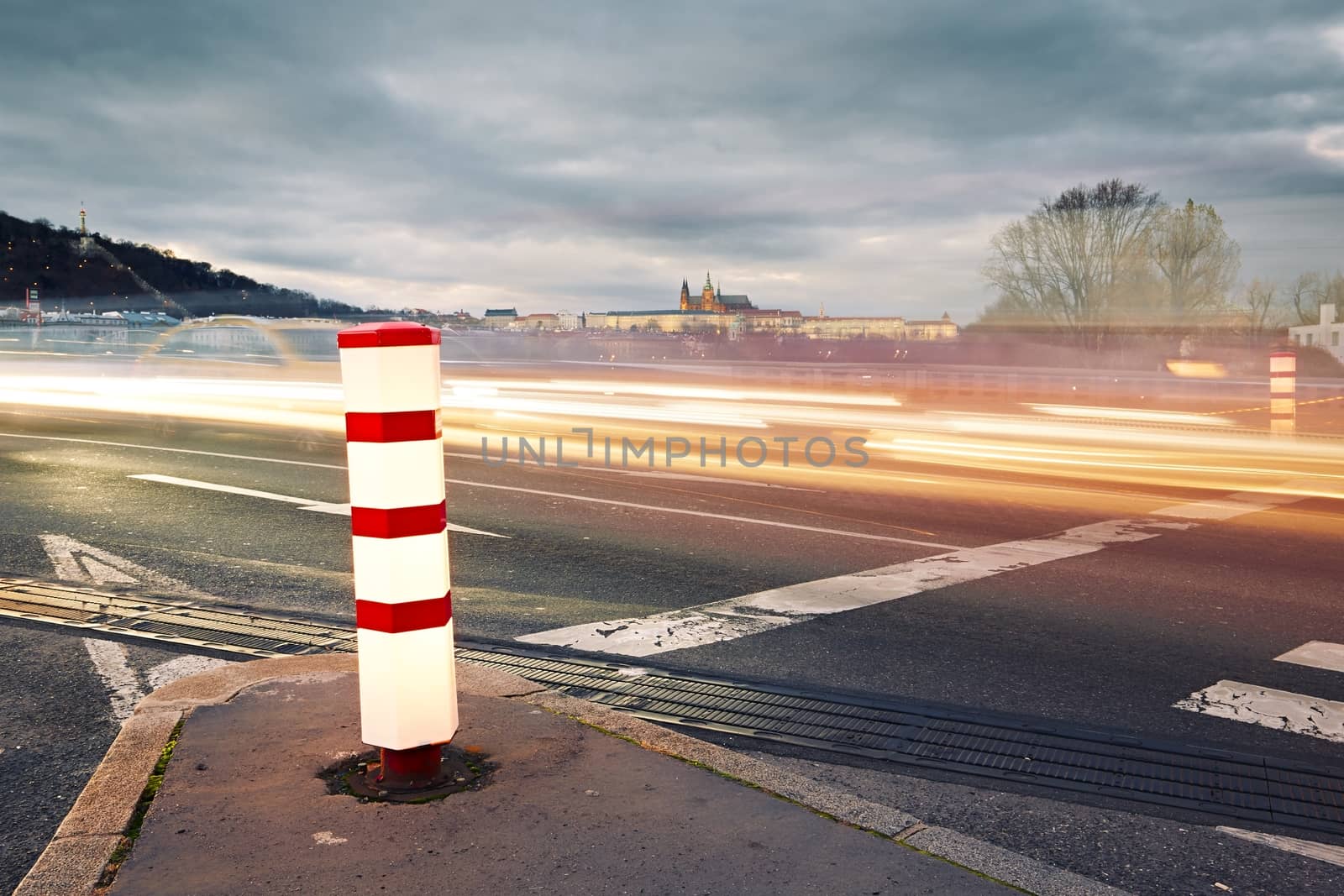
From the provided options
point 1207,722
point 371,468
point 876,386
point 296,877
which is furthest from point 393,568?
point 876,386

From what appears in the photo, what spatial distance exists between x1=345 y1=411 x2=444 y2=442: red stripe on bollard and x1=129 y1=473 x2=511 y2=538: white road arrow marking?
5.17 metres

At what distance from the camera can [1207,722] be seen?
4.39 metres

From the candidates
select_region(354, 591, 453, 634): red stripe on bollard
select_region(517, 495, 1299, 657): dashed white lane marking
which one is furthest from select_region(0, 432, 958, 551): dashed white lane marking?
select_region(354, 591, 453, 634): red stripe on bollard

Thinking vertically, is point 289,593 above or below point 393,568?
below

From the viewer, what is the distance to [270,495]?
10039mm

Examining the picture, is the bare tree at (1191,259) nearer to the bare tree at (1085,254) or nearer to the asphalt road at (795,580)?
the bare tree at (1085,254)

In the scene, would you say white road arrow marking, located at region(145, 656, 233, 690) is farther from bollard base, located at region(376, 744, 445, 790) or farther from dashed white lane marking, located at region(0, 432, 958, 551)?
dashed white lane marking, located at region(0, 432, 958, 551)

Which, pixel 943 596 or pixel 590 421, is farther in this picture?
pixel 590 421

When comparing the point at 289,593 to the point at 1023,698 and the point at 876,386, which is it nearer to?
the point at 1023,698

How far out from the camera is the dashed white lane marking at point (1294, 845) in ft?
10.5

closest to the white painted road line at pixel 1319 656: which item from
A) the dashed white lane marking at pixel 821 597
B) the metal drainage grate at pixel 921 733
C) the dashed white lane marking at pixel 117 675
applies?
the metal drainage grate at pixel 921 733

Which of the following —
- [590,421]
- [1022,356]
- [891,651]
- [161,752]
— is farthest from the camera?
[1022,356]

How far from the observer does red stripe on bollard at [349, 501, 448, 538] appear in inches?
126

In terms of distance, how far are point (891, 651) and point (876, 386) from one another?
25722 mm
